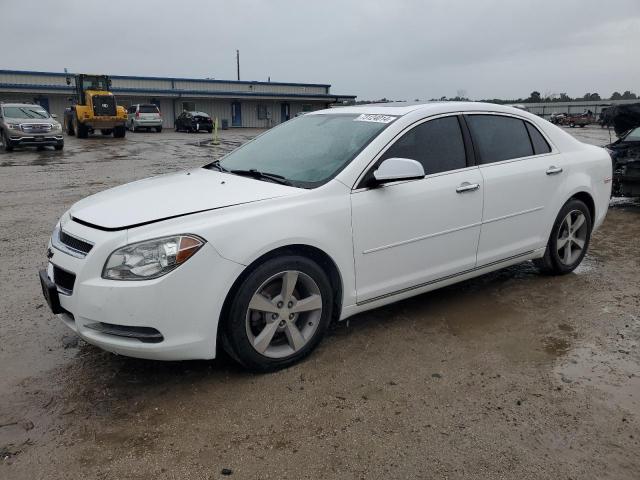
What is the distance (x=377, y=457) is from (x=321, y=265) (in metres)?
1.26

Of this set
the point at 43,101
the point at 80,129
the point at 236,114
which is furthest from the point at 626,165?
the point at 236,114

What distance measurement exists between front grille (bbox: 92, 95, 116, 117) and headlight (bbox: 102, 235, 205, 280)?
83.0ft

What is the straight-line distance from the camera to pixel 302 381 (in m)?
3.11

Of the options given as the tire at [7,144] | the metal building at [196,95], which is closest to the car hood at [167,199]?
the tire at [7,144]

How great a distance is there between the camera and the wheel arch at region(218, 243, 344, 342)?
9.70ft

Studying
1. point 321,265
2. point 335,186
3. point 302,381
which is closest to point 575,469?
point 302,381

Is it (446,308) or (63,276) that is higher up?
(63,276)

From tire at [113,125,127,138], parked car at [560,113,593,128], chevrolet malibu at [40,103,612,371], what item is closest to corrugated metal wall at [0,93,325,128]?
tire at [113,125,127,138]

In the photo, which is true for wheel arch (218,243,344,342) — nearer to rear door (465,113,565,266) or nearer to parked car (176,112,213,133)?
rear door (465,113,565,266)

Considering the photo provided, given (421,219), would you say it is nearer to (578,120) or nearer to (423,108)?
(423,108)

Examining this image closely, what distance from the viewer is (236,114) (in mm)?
47219

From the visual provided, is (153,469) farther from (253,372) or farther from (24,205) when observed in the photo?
(24,205)

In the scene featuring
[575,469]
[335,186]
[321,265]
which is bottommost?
[575,469]

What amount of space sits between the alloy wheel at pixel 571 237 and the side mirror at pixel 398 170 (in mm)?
2119
